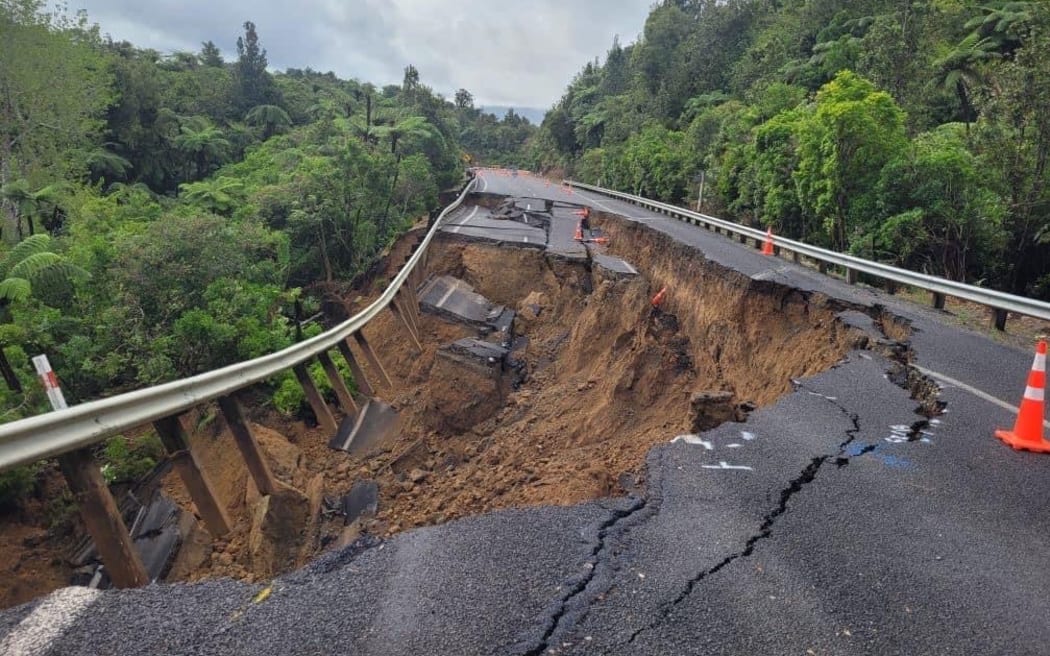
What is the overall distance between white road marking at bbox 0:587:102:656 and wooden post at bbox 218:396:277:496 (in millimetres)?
2777

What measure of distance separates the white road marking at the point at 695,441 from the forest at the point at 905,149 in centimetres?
950

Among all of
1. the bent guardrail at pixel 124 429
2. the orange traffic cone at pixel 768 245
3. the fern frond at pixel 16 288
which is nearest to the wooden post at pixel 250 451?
the bent guardrail at pixel 124 429

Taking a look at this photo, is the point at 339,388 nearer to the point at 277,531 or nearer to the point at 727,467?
the point at 277,531

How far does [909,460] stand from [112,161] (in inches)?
1426

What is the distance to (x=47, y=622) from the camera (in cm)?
282

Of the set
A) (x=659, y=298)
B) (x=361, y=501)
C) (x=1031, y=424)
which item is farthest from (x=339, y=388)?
(x=1031, y=424)

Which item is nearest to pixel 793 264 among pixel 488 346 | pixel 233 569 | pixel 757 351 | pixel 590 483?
pixel 757 351

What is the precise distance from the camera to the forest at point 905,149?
38.8 feet

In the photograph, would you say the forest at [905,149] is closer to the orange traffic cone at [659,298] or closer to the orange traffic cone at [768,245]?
the orange traffic cone at [768,245]

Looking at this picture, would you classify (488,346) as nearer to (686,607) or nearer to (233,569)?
(233,569)

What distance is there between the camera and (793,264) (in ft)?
46.6

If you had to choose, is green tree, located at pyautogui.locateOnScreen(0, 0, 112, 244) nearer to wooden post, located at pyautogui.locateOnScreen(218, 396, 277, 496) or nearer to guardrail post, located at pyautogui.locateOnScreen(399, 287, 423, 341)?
guardrail post, located at pyautogui.locateOnScreen(399, 287, 423, 341)

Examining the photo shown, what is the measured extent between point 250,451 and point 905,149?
43.5 feet

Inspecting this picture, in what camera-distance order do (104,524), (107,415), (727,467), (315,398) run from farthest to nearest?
(315,398)
(727,467)
(107,415)
(104,524)
